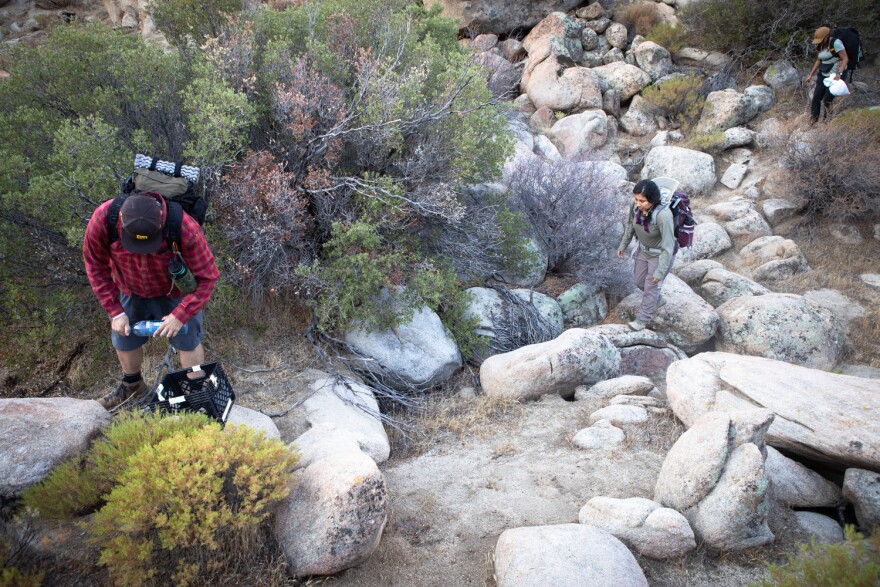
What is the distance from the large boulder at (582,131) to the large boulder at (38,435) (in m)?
11.6

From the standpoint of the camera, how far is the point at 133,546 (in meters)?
2.54

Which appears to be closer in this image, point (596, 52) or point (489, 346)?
point (489, 346)

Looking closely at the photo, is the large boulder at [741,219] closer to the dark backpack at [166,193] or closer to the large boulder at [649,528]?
the large boulder at [649,528]

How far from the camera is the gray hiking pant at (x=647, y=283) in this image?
23.3 ft

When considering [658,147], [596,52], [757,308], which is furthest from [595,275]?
[596,52]

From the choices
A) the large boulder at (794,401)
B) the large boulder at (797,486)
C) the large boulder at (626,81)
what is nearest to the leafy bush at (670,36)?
the large boulder at (626,81)

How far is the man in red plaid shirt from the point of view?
3307 mm

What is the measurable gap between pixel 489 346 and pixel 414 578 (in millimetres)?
4272

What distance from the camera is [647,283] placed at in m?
7.14

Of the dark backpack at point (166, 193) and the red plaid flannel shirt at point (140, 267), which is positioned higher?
the dark backpack at point (166, 193)

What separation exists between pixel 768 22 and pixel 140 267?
1631cm

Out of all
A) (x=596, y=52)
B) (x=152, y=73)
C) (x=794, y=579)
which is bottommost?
(x=794, y=579)

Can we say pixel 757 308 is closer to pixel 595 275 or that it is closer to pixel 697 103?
pixel 595 275

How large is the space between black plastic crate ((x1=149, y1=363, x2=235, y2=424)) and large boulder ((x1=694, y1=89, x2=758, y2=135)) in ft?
43.4
